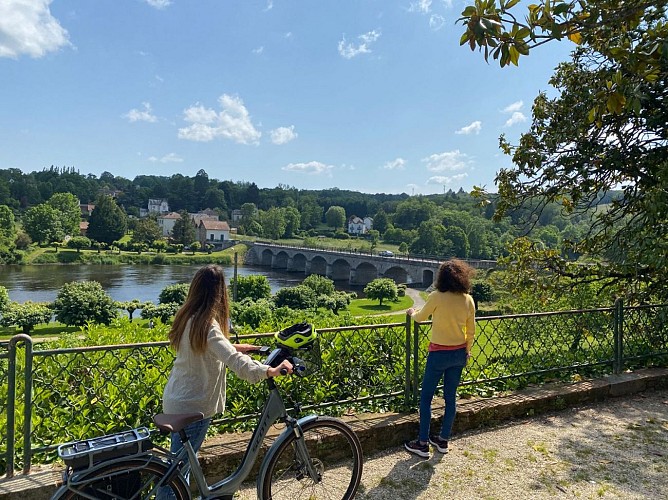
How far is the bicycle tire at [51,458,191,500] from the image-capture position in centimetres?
232

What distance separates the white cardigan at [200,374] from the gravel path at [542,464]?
4.66 ft

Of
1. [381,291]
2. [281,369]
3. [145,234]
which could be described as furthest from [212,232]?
[281,369]

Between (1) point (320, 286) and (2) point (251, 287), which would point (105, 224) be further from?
(2) point (251, 287)

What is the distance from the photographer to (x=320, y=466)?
3.09 m

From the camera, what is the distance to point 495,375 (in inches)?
206

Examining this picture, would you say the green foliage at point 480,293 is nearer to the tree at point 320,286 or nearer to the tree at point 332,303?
the tree at point 332,303

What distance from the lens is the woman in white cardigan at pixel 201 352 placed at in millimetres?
2582

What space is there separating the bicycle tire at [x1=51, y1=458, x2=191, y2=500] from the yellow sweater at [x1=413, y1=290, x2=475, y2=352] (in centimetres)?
220

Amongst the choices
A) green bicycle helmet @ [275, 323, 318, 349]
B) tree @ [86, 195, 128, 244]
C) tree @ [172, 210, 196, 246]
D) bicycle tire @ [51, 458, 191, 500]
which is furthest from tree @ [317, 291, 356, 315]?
tree @ [86, 195, 128, 244]

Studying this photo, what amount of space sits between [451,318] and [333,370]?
50.6 inches

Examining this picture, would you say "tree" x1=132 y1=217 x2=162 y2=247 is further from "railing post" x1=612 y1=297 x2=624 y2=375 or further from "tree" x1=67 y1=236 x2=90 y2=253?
"railing post" x1=612 y1=297 x2=624 y2=375

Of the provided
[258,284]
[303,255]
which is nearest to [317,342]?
[258,284]

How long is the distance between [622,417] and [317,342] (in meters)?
3.29

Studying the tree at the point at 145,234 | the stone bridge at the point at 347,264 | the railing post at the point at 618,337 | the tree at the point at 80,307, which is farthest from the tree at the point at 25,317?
the tree at the point at 145,234
